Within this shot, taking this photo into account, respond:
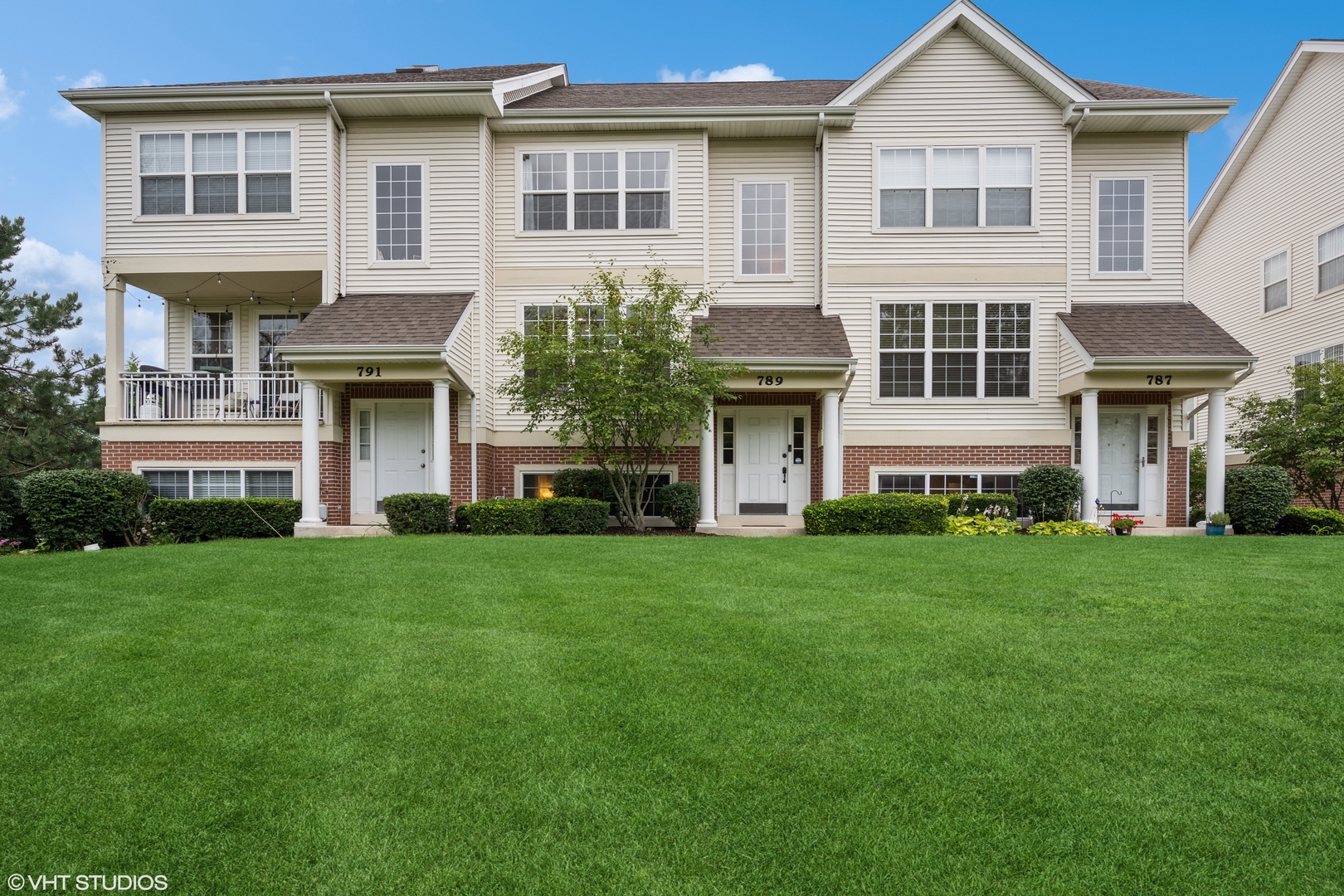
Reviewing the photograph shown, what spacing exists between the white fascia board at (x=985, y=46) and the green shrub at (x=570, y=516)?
362 inches

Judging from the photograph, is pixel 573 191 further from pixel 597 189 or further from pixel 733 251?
pixel 733 251

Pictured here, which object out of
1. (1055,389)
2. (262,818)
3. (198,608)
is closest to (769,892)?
(262,818)

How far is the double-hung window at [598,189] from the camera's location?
605 inches

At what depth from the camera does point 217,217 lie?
14.5 meters

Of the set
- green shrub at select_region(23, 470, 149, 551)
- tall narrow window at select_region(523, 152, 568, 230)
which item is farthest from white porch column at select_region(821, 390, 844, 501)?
green shrub at select_region(23, 470, 149, 551)

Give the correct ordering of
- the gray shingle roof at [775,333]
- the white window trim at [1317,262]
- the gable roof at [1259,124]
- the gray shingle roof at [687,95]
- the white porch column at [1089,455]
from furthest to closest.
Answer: the gable roof at [1259,124] → the white window trim at [1317,262] → the gray shingle roof at [687,95] → the white porch column at [1089,455] → the gray shingle roof at [775,333]

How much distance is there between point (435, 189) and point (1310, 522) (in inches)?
661

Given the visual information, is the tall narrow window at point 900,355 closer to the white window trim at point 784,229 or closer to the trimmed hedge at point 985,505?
the white window trim at point 784,229

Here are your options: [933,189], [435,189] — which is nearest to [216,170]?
[435,189]

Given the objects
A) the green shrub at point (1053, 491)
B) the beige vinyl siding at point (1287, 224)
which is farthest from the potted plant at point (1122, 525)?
the beige vinyl siding at point (1287, 224)

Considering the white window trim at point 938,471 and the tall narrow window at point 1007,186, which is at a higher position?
the tall narrow window at point 1007,186

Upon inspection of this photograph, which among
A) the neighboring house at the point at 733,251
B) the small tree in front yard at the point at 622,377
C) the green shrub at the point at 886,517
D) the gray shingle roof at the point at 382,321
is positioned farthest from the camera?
the neighboring house at the point at 733,251

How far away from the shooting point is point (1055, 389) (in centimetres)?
1507

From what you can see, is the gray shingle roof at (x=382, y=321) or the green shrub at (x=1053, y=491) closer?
the gray shingle roof at (x=382, y=321)
